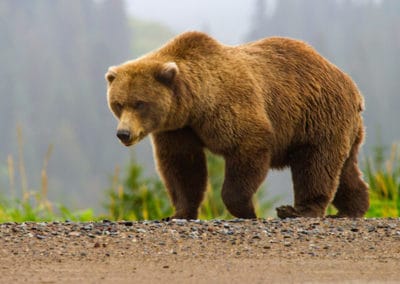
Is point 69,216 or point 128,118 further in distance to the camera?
point 69,216

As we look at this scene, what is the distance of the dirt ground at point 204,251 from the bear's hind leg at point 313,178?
0.95 metres

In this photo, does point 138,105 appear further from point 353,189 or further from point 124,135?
point 353,189

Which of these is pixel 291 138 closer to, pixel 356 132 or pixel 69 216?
pixel 356 132

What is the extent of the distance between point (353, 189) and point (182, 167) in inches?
78.8

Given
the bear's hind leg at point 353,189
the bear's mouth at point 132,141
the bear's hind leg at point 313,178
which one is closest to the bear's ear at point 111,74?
the bear's mouth at point 132,141

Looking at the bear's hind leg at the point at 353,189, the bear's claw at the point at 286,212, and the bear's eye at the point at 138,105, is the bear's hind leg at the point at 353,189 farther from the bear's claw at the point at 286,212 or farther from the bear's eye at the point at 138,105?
the bear's eye at the point at 138,105

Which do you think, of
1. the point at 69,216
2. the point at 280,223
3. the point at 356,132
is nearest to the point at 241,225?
the point at 280,223

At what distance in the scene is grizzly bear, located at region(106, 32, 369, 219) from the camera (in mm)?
7023

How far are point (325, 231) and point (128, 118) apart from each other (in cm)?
184

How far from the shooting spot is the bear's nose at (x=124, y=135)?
6.71m

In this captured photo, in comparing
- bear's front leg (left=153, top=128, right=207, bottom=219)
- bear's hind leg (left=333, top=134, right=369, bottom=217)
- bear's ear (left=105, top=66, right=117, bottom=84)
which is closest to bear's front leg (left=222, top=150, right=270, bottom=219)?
bear's front leg (left=153, top=128, right=207, bottom=219)

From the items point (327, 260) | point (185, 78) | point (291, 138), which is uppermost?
point (185, 78)

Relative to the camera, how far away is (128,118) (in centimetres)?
680

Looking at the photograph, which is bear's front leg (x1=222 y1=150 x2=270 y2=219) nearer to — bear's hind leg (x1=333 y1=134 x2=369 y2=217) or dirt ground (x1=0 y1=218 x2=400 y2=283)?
dirt ground (x1=0 y1=218 x2=400 y2=283)
